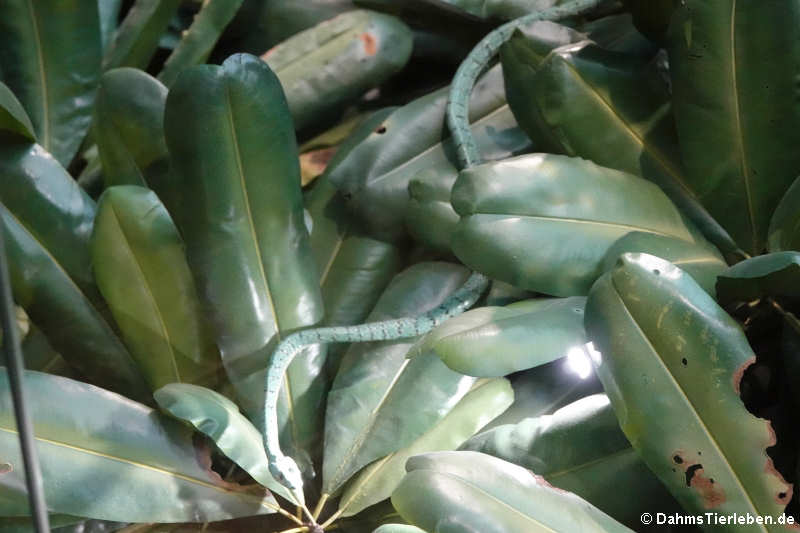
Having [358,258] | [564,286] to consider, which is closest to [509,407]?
[564,286]

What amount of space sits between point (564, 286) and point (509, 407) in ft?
0.52

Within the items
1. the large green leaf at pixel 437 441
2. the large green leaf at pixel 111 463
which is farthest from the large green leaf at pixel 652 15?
the large green leaf at pixel 111 463

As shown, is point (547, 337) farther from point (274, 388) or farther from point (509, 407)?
point (274, 388)

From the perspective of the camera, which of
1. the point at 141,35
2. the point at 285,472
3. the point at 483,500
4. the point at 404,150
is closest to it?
the point at 483,500

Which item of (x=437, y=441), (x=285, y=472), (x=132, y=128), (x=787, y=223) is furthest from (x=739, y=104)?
(x=132, y=128)

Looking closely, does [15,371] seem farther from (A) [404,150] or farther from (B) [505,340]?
(A) [404,150]

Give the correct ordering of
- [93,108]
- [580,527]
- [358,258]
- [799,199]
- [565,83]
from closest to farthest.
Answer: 1. [580,527]
2. [799,199]
3. [565,83]
4. [358,258]
5. [93,108]

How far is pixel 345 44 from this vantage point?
1.20m

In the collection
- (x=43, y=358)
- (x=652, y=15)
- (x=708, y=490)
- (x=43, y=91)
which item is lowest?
(x=43, y=358)

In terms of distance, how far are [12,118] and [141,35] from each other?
0.35 m

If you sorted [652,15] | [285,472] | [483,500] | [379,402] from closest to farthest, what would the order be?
1. [483,500]
2. [285,472]
3. [379,402]
4. [652,15]

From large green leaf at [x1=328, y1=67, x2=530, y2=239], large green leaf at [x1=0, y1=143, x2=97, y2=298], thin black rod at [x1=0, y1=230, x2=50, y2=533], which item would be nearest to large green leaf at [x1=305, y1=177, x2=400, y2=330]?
large green leaf at [x1=328, y1=67, x2=530, y2=239]

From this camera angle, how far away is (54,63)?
1.12 m

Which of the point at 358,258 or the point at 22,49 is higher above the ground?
the point at 22,49
